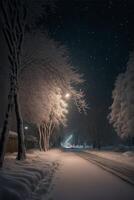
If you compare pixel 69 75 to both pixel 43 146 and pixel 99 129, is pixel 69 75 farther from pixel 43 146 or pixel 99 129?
pixel 99 129

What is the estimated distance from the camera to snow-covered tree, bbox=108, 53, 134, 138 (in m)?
45.2

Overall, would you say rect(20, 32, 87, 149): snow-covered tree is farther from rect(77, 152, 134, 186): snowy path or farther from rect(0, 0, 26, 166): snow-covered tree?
rect(77, 152, 134, 186): snowy path

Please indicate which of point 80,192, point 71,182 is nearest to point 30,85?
point 71,182

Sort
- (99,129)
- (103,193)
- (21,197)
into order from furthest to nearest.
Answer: (99,129) → (103,193) → (21,197)

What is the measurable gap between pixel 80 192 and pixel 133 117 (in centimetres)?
3334

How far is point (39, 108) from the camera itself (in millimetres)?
33469

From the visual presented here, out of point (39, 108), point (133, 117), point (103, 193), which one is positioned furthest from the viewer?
point (133, 117)

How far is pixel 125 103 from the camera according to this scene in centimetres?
4778

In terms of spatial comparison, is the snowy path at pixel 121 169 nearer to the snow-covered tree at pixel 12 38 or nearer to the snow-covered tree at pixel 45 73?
the snow-covered tree at pixel 45 73

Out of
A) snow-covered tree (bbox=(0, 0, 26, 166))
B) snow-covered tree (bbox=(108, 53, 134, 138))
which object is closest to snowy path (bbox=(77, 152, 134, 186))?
snow-covered tree (bbox=(0, 0, 26, 166))

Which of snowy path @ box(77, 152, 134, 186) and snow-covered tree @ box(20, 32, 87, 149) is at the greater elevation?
snow-covered tree @ box(20, 32, 87, 149)

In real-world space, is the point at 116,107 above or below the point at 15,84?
above

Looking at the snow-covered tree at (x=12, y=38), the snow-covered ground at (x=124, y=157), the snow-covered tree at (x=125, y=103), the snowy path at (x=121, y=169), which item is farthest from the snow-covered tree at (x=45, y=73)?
the snow-covered tree at (x=125, y=103)

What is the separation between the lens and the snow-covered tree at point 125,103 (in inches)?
1778
